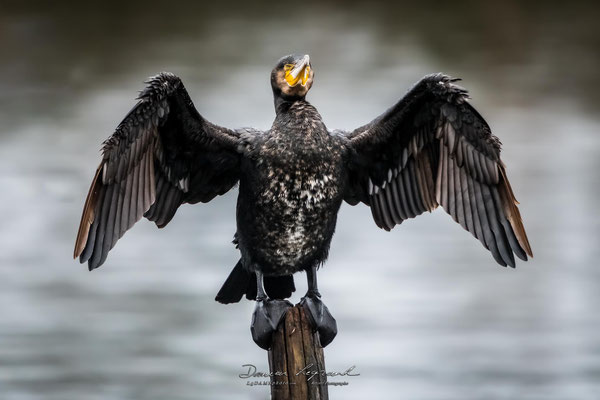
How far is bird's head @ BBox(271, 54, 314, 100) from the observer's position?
410 centimetres

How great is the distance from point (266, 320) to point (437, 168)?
1.09m

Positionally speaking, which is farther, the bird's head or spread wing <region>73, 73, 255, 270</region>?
the bird's head

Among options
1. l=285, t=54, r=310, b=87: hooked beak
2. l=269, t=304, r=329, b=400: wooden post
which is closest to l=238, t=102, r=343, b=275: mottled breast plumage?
l=285, t=54, r=310, b=87: hooked beak

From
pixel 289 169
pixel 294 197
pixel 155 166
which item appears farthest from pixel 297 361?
pixel 155 166

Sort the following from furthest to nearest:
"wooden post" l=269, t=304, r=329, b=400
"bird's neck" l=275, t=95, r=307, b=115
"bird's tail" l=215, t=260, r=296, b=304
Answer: "bird's tail" l=215, t=260, r=296, b=304, "bird's neck" l=275, t=95, r=307, b=115, "wooden post" l=269, t=304, r=329, b=400

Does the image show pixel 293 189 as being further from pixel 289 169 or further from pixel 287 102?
pixel 287 102

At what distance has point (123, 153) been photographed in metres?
3.92

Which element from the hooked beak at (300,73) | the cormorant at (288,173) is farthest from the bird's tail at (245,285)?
the hooked beak at (300,73)

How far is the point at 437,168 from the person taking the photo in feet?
14.1

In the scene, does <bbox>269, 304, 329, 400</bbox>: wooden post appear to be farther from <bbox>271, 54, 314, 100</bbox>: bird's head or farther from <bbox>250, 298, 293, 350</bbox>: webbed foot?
<bbox>271, 54, 314, 100</bbox>: bird's head

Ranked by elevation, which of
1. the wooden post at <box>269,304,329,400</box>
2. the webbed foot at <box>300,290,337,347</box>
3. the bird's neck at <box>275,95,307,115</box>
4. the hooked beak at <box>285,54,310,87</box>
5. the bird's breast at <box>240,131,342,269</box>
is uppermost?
the hooked beak at <box>285,54,310,87</box>

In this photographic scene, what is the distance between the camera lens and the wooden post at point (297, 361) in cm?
372

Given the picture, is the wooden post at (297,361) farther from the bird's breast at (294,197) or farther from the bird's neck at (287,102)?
the bird's neck at (287,102)

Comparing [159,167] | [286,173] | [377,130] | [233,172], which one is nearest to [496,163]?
[377,130]
